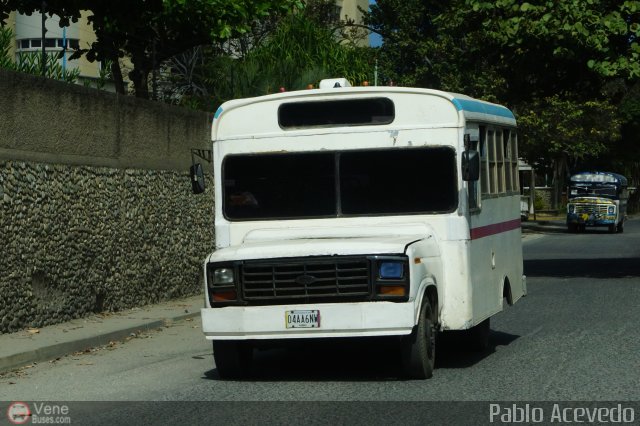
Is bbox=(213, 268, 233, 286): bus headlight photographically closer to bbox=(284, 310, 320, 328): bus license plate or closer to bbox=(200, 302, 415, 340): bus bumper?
bbox=(200, 302, 415, 340): bus bumper

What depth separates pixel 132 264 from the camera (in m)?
18.6

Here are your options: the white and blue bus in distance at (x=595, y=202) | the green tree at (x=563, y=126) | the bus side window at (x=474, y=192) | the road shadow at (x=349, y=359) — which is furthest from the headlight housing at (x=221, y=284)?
the white and blue bus in distance at (x=595, y=202)

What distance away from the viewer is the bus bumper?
10.7m

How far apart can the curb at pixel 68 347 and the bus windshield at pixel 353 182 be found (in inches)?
105

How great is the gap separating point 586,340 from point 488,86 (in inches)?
1493

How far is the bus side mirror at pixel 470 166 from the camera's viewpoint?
11.7m

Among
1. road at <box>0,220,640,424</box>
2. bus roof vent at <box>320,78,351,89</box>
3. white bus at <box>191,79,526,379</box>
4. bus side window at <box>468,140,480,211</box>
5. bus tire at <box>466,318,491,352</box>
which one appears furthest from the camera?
bus tire at <box>466,318,491,352</box>

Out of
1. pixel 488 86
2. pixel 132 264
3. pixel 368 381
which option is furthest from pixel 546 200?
pixel 368 381

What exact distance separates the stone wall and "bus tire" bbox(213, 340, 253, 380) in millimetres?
3980

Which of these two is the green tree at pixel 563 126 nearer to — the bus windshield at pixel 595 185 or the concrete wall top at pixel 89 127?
the bus windshield at pixel 595 185

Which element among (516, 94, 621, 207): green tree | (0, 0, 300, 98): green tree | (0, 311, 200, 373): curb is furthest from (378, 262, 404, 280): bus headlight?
(516, 94, 621, 207): green tree

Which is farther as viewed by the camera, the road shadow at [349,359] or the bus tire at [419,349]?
the road shadow at [349,359]

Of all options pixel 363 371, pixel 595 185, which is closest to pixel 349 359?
pixel 363 371

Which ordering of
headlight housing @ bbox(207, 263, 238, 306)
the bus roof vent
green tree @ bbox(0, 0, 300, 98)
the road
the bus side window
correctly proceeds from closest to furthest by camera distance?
the road, headlight housing @ bbox(207, 263, 238, 306), the bus side window, the bus roof vent, green tree @ bbox(0, 0, 300, 98)
